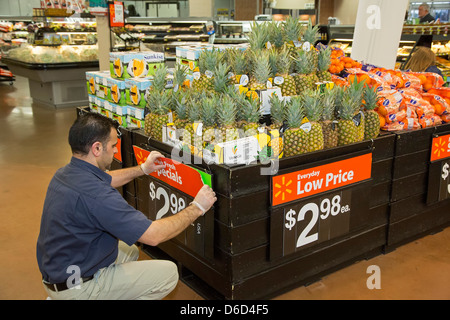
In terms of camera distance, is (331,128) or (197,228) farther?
(331,128)

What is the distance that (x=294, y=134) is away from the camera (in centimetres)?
279

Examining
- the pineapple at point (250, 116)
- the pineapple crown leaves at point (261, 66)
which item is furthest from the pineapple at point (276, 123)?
the pineapple crown leaves at point (261, 66)

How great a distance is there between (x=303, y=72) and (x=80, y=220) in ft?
6.50

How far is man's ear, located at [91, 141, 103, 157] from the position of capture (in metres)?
2.29

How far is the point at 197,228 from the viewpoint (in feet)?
9.10

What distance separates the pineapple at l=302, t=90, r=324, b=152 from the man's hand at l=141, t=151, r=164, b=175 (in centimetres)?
96

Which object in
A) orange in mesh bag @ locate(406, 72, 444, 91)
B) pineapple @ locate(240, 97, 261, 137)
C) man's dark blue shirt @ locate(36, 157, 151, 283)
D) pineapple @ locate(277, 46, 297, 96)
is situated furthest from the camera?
orange in mesh bag @ locate(406, 72, 444, 91)

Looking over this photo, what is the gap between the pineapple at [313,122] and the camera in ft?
9.30

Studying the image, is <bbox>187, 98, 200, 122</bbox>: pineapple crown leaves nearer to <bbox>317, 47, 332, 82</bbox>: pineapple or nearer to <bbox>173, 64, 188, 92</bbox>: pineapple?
<bbox>173, 64, 188, 92</bbox>: pineapple

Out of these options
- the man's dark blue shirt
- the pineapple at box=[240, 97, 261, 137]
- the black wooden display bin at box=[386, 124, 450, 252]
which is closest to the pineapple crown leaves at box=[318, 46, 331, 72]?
the black wooden display bin at box=[386, 124, 450, 252]
